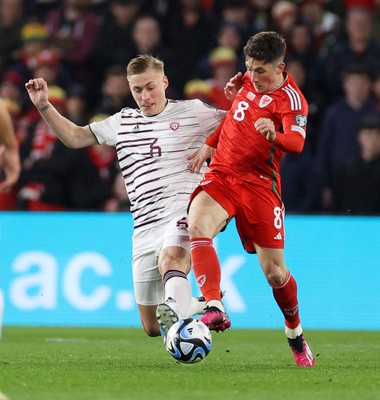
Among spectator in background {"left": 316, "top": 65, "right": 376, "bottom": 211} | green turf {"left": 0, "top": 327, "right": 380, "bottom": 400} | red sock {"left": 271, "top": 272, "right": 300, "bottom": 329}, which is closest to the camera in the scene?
green turf {"left": 0, "top": 327, "right": 380, "bottom": 400}

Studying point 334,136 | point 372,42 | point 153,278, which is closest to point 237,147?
point 153,278

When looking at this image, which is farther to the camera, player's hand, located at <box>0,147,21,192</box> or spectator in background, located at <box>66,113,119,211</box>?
spectator in background, located at <box>66,113,119,211</box>

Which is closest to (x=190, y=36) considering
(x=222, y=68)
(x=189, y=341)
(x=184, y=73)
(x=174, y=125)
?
(x=184, y=73)

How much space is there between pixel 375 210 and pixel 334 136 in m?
1.05

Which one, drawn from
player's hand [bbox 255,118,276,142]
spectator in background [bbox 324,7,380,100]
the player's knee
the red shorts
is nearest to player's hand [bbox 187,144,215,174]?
the red shorts

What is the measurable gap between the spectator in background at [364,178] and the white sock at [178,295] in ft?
17.4

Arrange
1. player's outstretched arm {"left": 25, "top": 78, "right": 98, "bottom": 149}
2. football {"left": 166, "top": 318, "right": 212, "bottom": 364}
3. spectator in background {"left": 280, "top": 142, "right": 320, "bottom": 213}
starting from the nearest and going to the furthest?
football {"left": 166, "top": 318, "right": 212, "bottom": 364}, player's outstretched arm {"left": 25, "top": 78, "right": 98, "bottom": 149}, spectator in background {"left": 280, "top": 142, "right": 320, "bottom": 213}

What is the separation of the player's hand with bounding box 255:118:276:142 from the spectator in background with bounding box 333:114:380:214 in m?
5.49

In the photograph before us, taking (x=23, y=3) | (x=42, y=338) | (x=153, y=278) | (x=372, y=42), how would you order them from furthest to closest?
1. (x=23, y=3)
2. (x=372, y=42)
3. (x=42, y=338)
4. (x=153, y=278)

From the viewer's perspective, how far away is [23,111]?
14.4m

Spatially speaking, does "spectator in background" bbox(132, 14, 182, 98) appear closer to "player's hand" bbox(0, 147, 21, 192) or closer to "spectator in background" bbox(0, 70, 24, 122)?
"spectator in background" bbox(0, 70, 24, 122)

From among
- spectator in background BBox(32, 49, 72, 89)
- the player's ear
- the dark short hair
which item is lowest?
spectator in background BBox(32, 49, 72, 89)

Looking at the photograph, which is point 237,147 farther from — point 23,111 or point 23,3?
point 23,3

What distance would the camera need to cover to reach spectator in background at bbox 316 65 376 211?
12.5 m
